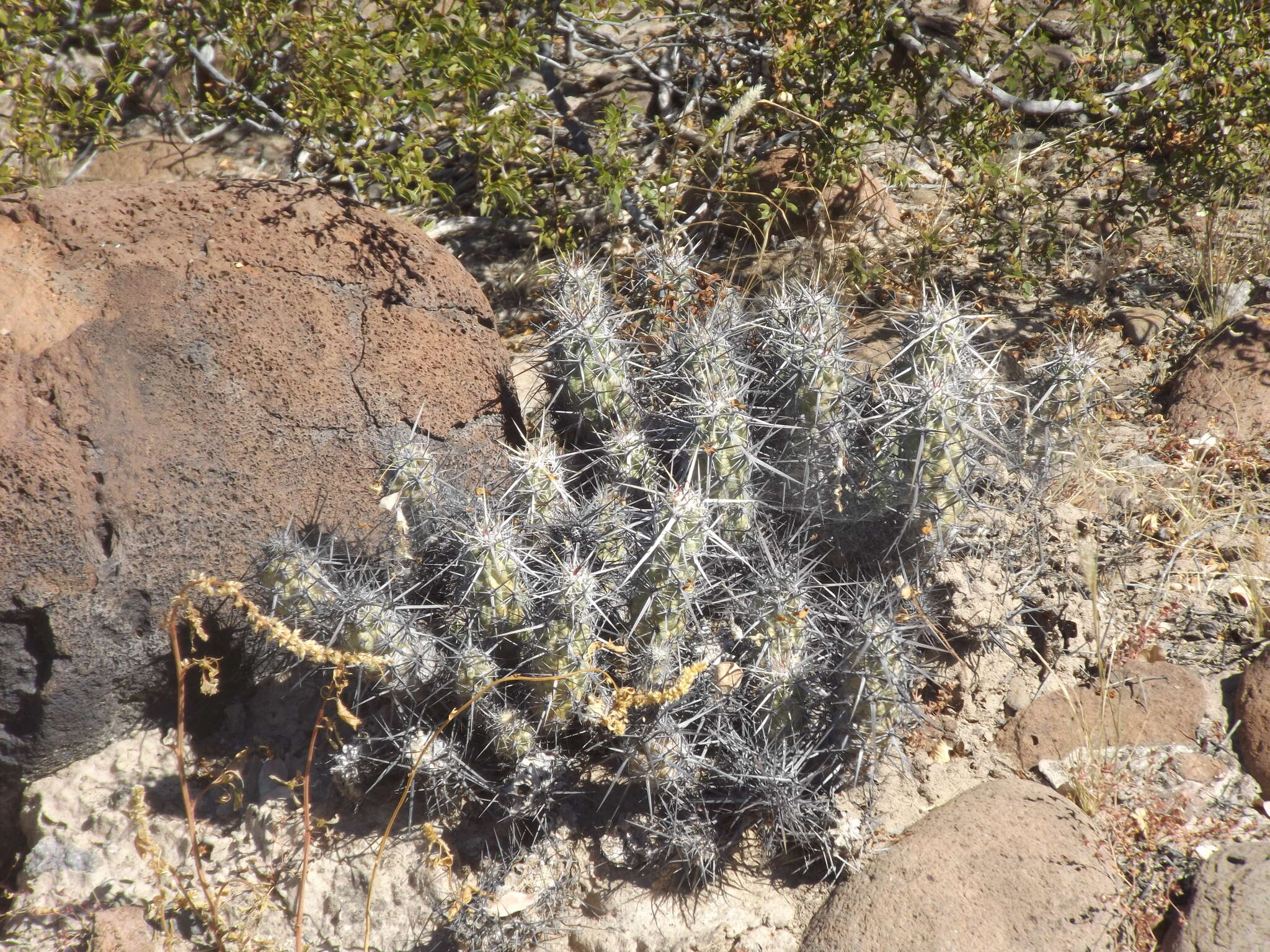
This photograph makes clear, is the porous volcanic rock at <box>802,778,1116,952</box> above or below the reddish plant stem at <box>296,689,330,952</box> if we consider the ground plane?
below

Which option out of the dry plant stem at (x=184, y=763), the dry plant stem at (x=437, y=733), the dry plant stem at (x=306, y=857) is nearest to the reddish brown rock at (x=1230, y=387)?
the dry plant stem at (x=437, y=733)

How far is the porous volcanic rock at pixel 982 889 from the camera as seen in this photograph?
7.06 feet

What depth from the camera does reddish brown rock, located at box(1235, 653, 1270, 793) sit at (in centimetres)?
256

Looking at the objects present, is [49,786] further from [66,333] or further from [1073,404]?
[1073,404]

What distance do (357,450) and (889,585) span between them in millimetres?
1720

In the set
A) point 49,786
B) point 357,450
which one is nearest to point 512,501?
point 357,450

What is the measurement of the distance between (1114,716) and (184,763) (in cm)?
281

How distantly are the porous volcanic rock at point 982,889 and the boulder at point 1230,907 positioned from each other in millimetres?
192

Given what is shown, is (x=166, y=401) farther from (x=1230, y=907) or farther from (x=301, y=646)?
(x=1230, y=907)

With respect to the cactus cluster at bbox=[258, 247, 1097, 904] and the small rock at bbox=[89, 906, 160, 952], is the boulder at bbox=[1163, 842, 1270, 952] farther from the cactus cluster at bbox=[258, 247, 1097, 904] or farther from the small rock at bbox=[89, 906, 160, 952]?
the small rock at bbox=[89, 906, 160, 952]

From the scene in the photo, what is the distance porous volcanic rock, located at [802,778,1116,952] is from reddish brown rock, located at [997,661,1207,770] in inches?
11.1

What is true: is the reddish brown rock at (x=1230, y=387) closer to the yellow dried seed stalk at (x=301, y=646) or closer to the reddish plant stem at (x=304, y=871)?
the yellow dried seed stalk at (x=301, y=646)

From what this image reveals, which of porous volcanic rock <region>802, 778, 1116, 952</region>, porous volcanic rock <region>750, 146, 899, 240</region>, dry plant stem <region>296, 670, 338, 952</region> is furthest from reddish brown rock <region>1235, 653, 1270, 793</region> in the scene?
dry plant stem <region>296, 670, 338, 952</region>

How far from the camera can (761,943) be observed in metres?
2.36
